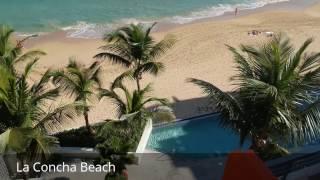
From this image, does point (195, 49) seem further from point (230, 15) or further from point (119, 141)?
point (119, 141)

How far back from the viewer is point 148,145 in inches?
576

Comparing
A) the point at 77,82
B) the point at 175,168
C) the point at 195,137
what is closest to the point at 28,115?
the point at 77,82

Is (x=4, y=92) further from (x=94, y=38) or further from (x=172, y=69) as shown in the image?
(x=94, y=38)

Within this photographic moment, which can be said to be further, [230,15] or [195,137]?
[230,15]

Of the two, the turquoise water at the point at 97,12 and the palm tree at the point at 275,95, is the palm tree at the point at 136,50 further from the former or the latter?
the turquoise water at the point at 97,12

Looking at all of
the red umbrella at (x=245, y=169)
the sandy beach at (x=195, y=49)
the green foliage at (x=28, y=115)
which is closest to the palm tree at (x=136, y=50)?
the green foliage at (x=28, y=115)

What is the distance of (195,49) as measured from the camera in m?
27.0

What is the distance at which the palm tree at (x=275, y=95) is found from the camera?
10.8 m

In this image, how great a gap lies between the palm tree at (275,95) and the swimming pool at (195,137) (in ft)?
11.5

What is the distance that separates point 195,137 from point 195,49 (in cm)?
1198

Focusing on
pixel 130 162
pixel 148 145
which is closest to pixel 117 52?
pixel 148 145

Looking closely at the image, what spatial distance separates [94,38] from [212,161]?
18073 millimetres

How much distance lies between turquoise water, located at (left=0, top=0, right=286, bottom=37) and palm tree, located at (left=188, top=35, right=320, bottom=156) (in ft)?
68.0

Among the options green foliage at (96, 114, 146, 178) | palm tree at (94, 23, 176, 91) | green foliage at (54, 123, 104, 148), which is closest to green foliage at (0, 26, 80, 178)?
green foliage at (96, 114, 146, 178)
